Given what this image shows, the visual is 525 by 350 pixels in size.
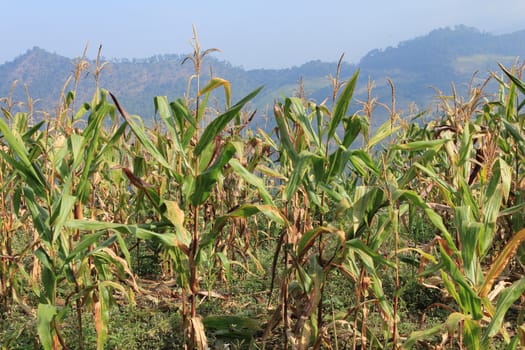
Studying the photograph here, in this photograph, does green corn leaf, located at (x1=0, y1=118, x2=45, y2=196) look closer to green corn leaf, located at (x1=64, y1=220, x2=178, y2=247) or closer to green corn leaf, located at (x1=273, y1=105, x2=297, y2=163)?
green corn leaf, located at (x1=64, y1=220, x2=178, y2=247)

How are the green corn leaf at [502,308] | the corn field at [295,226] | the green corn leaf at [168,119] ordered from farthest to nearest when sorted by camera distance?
the green corn leaf at [168,119] < the corn field at [295,226] < the green corn leaf at [502,308]

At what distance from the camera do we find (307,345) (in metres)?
2.31

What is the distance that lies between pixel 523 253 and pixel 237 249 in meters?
2.20

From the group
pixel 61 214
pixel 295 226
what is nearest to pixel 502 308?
pixel 295 226

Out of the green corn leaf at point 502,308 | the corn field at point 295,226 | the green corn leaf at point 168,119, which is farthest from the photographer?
the green corn leaf at point 168,119

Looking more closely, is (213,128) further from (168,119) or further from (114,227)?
(114,227)

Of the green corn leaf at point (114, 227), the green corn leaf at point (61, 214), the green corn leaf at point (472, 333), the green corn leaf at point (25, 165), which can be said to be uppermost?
the green corn leaf at point (25, 165)

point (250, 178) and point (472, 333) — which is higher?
point (250, 178)

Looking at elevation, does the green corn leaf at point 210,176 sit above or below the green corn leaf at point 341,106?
below

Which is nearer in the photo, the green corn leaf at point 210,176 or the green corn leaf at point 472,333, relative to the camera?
the green corn leaf at point 472,333

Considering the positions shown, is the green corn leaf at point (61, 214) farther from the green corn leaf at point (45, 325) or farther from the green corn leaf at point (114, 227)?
the green corn leaf at point (45, 325)

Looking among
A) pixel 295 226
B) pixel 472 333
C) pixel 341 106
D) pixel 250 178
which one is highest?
pixel 341 106

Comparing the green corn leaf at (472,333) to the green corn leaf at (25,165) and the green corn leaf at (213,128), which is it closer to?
the green corn leaf at (213,128)

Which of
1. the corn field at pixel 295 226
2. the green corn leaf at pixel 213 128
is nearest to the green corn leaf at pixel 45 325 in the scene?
the corn field at pixel 295 226
